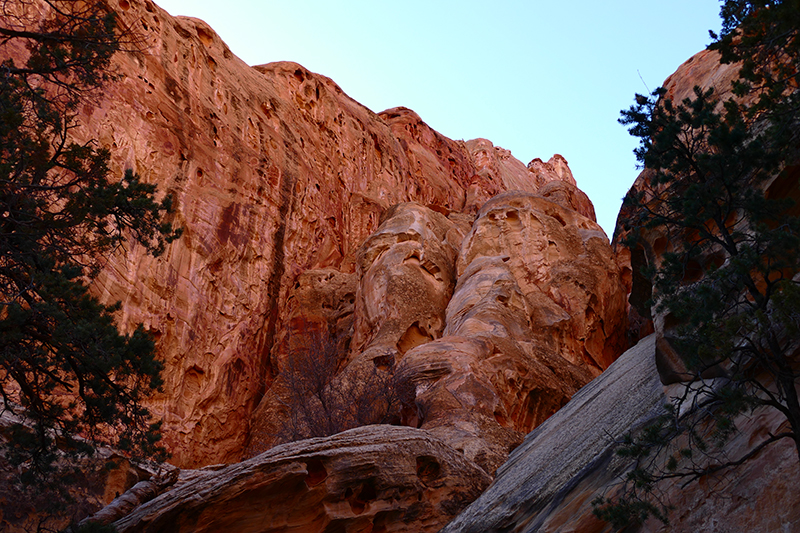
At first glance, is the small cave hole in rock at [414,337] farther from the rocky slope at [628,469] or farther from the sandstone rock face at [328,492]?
the sandstone rock face at [328,492]

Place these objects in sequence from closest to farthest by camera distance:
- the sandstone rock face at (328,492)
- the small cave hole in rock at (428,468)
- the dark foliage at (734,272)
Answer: the dark foliage at (734,272) → the sandstone rock face at (328,492) → the small cave hole in rock at (428,468)

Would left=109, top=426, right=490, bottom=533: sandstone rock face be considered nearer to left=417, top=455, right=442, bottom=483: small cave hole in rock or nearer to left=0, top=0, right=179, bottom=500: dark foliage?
left=417, top=455, right=442, bottom=483: small cave hole in rock

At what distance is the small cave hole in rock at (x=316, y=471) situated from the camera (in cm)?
1066

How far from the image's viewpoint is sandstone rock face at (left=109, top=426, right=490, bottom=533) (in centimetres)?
1005

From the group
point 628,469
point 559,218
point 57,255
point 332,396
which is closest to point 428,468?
point 628,469

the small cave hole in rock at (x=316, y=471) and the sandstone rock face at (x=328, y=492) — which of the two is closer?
the sandstone rock face at (x=328, y=492)

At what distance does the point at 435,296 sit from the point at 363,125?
19536mm

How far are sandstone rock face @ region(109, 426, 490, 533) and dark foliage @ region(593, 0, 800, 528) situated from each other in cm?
472

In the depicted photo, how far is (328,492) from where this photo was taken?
1052 cm

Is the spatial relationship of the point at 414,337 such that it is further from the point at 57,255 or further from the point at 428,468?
the point at 57,255

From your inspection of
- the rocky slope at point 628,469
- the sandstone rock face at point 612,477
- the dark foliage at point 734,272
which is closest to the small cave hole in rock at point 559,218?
the rocky slope at point 628,469

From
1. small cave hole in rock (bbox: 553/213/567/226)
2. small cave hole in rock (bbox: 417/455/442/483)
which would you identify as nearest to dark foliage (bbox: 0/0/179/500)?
small cave hole in rock (bbox: 417/455/442/483)

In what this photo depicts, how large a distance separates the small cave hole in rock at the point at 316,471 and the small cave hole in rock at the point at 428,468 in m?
1.77

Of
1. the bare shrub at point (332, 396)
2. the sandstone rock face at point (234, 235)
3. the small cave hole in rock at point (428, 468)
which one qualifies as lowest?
the small cave hole in rock at point (428, 468)
